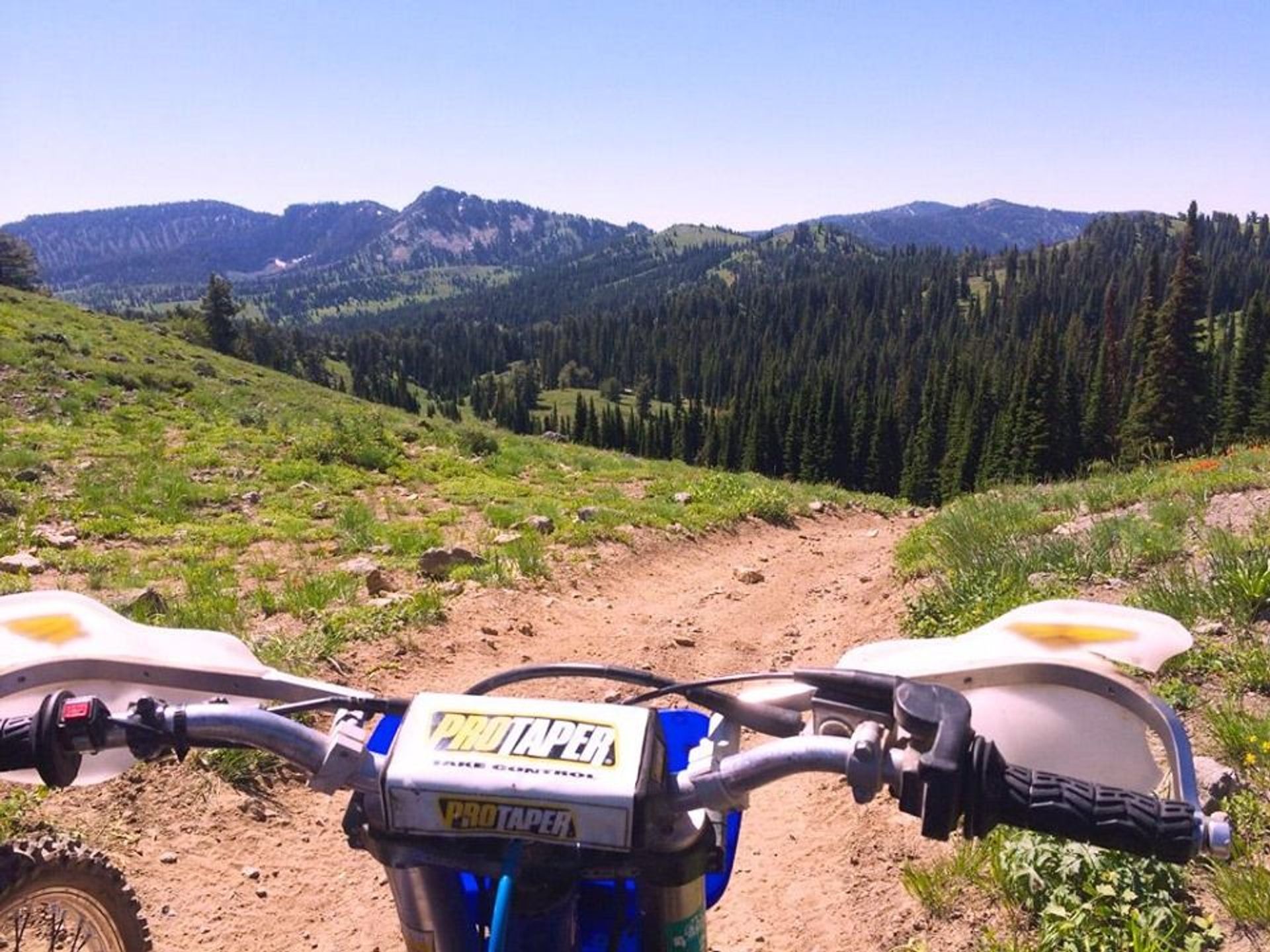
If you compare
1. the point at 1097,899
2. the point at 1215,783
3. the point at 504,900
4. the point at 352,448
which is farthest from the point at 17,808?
the point at 352,448

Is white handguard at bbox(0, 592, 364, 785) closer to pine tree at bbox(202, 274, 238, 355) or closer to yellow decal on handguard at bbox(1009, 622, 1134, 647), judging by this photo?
yellow decal on handguard at bbox(1009, 622, 1134, 647)

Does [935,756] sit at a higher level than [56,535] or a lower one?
higher

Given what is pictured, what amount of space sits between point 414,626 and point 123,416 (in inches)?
572

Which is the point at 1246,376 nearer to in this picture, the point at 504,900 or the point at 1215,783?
the point at 1215,783

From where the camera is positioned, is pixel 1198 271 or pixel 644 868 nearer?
pixel 644 868

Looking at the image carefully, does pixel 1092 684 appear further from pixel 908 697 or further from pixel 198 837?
pixel 198 837

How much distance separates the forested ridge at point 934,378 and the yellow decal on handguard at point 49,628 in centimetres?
2102

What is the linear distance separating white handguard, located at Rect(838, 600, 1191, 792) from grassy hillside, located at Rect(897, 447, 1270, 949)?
163cm

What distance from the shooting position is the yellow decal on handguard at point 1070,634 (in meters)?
2.08

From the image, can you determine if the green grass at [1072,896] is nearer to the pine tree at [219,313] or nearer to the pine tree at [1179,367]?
the pine tree at [1179,367]

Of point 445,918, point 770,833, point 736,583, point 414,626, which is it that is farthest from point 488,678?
point 736,583

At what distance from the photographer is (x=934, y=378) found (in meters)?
86.2

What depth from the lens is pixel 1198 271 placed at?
47.6 m

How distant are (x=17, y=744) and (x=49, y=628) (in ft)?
2.16
